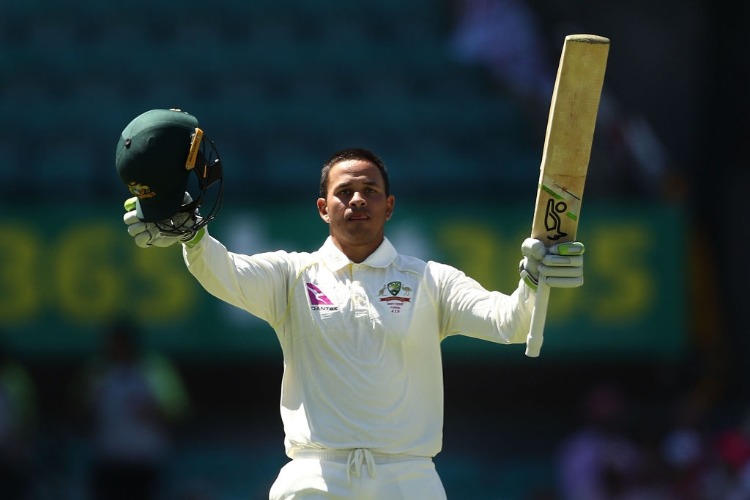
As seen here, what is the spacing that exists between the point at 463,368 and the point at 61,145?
11.1ft

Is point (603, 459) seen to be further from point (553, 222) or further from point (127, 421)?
point (553, 222)

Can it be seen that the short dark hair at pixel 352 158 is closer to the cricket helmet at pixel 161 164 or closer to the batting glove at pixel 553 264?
Result: the cricket helmet at pixel 161 164

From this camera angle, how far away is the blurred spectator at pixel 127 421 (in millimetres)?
8352

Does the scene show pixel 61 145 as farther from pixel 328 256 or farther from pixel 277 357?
pixel 328 256

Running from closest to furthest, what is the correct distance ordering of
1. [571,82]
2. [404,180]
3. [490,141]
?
[571,82] → [404,180] → [490,141]

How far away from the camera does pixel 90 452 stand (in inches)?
362

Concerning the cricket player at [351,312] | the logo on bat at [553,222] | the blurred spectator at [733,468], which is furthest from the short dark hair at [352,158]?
the blurred spectator at [733,468]

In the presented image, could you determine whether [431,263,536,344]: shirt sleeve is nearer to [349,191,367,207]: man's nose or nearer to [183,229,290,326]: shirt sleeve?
[349,191,367,207]: man's nose

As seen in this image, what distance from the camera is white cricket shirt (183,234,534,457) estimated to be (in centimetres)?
426

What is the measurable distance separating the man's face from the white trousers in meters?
0.67

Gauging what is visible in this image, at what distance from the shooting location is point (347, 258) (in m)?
4.45

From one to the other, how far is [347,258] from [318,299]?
0.57 feet

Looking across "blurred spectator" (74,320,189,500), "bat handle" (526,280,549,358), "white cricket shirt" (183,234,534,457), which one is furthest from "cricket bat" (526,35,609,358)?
"blurred spectator" (74,320,189,500)

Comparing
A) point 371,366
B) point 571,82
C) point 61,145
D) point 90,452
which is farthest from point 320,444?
point 61,145
